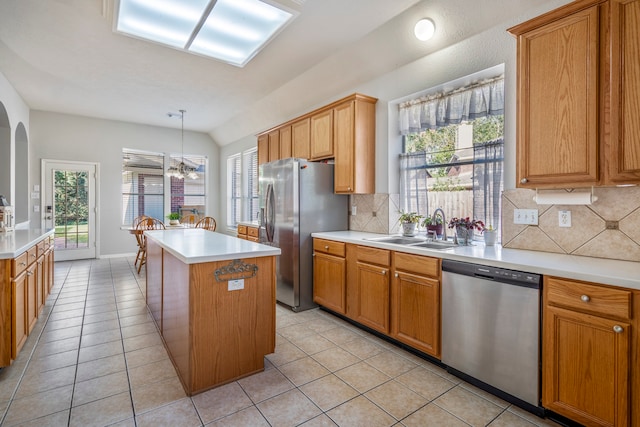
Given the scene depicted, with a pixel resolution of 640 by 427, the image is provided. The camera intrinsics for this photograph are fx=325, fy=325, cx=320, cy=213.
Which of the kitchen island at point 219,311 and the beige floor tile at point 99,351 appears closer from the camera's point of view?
the kitchen island at point 219,311

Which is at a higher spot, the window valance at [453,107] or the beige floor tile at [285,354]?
the window valance at [453,107]

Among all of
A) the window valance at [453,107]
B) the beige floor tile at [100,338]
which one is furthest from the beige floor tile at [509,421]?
the beige floor tile at [100,338]

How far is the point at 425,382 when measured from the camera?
219cm

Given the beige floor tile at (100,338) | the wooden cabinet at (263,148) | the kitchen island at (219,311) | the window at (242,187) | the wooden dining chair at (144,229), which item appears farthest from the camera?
the window at (242,187)

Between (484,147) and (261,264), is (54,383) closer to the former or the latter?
(261,264)

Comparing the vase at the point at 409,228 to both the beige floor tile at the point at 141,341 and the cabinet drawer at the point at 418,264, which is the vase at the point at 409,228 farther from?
the beige floor tile at the point at 141,341

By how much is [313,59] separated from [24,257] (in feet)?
10.8

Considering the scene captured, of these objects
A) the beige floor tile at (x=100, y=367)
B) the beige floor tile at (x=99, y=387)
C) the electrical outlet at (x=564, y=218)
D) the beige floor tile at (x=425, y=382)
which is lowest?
the beige floor tile at (x=425, y=382)

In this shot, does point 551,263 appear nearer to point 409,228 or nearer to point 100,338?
point 409,228

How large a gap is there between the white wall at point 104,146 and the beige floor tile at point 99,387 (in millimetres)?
5435

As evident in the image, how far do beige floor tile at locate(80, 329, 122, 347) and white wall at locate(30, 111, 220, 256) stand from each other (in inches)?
178

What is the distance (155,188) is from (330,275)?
564 centimetres

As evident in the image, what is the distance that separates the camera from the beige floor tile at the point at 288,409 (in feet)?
5.89

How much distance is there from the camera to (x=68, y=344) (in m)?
2.73
